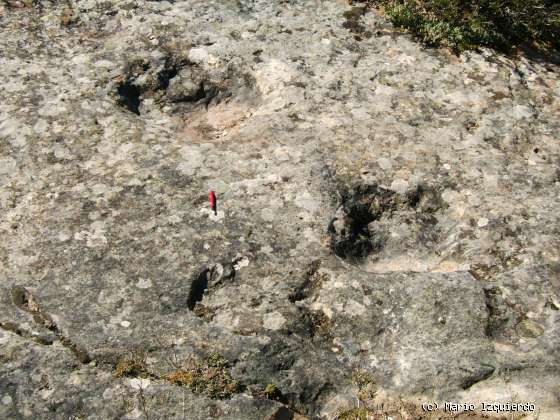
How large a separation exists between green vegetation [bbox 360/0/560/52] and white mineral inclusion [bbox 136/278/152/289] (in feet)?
14.3

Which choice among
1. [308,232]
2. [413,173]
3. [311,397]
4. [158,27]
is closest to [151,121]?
[158,27]

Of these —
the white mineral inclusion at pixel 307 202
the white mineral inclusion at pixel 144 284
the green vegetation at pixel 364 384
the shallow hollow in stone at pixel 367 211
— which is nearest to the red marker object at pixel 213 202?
A: the white mineral inclusion at pixel 307 202

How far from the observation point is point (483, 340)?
451cm

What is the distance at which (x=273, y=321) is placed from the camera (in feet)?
→ 14.9

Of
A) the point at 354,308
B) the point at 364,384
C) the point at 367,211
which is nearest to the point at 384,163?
the point at 367,211

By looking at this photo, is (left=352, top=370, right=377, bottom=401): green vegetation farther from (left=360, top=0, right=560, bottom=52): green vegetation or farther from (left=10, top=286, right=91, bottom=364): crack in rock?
(left=360, top=0, right=560, bottom=52): green vegetation

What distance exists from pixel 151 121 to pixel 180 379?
2924mm

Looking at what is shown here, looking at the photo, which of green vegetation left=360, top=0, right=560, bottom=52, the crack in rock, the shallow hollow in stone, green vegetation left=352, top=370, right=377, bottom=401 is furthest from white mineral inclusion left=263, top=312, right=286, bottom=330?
green vegetation left=360, top=0, right=560, bottom=52

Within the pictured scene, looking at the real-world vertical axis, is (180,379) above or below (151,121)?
below

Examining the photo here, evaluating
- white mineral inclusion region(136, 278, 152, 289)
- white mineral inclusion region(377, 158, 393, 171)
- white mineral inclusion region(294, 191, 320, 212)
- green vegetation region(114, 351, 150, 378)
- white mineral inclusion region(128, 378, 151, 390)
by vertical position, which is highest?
white mineral inclusion region(377, 158, 393, 171)

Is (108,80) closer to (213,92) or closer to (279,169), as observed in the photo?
(213,92)

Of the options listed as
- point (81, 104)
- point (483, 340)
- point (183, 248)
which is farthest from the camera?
point (81, 104)

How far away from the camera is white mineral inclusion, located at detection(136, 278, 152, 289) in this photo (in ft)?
15.3

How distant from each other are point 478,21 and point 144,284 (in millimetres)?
4981
